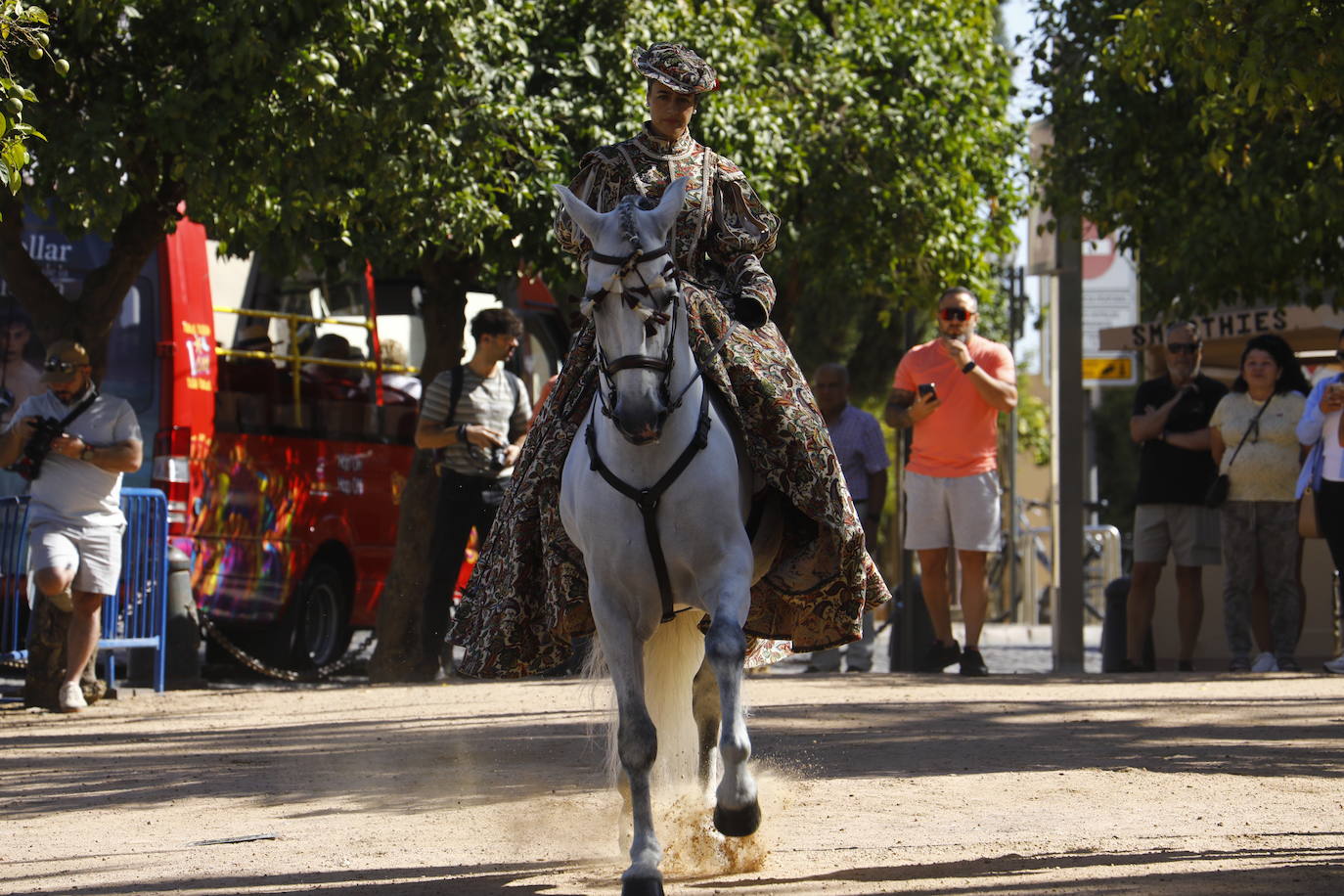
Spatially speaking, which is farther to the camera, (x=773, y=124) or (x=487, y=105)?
(x=773, y=124)

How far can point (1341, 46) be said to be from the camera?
884cm

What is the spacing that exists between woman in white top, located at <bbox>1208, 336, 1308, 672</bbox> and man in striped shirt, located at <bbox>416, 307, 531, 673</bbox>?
5028mm

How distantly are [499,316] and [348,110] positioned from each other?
6.81ft

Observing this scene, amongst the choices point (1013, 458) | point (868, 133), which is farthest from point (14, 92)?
point (1013, 458)

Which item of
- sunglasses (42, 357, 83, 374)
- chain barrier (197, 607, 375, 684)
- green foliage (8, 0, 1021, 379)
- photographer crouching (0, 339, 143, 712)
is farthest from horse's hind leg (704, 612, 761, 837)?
chain barrier (197, 607, 375, 684)

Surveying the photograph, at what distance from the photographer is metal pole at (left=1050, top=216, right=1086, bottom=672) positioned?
52.4 feet

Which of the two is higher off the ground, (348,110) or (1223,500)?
(348,110)

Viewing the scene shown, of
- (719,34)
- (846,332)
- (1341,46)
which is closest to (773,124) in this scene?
(719,34)

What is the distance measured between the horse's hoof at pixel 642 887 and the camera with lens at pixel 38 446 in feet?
22.8

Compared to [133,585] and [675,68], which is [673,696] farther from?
[133,585]

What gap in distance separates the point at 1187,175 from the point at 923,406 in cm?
384

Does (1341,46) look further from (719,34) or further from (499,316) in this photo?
(719,34)

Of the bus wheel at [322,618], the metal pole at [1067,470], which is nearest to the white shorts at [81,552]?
the bus wheel at [322,618]

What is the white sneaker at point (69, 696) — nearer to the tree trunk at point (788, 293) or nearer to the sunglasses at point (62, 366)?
the sunglasses at point (62, 366)
